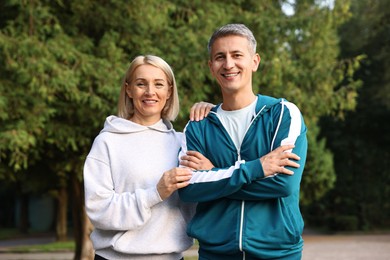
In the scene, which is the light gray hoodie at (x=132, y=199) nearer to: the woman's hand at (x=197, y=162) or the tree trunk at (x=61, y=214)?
the woman's hand at (x=197, y=162)

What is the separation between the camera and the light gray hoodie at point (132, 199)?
329 cm

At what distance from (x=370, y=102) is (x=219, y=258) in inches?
1145

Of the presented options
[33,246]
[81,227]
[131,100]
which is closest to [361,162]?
[33,246]

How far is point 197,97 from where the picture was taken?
10.6 m

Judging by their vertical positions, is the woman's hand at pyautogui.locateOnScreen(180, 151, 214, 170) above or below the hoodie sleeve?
above

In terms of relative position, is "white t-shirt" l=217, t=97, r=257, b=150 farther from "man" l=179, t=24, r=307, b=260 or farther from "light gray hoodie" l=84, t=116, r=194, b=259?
"light gray hoodie" l=84, t=116, r=194, b=259

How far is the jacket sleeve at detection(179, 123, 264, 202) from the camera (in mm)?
3051

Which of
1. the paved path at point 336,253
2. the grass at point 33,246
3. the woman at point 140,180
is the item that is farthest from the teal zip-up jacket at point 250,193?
the grass at point 33,246

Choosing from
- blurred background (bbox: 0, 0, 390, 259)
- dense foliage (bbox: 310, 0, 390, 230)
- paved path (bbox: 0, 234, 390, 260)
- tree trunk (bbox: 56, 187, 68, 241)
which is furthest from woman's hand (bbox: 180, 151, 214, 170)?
dense foliage (bbox: 310, 0, 390, 230)

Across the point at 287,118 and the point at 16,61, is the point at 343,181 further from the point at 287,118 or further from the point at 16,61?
the point at 287,118

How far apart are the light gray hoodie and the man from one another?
174 millimetres

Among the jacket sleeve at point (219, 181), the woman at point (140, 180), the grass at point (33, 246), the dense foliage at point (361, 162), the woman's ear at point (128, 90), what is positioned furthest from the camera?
the dense foliage at point (361, 162)

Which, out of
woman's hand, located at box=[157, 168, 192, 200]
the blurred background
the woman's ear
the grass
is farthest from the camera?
the grass

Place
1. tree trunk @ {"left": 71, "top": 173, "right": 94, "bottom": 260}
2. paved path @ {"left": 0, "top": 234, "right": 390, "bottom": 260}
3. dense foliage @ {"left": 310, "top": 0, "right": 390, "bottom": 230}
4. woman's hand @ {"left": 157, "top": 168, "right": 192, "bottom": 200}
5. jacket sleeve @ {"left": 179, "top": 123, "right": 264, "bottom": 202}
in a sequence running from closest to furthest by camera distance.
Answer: jacket sleeve @ {"left": 179, "top": 123, "right": 264, "bottom": 202}
woman's hand @ {"left": 157, "top": 168, "right": 192, "bottom": 200}
tree trunk @ {"left": 71, "top": 173, "right": 94, "bottom": 260}
paved path @ {"left": 0, "top": 234, "right": 390, "bottom": 260}
dense foliage @ {"left": 310, "top": 0, "right": 390, "bottom": 230}
